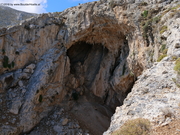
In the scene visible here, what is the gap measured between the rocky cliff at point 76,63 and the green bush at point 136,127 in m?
8.34

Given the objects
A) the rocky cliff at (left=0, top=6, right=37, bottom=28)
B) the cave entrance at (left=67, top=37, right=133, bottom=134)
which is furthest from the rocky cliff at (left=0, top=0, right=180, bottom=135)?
the rocky cliff at (left=0, top=6, right=37, bottom=28)

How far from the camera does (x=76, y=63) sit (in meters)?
→ 23.4

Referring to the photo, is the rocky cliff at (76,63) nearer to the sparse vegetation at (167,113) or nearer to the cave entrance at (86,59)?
the cave entrance at (86,59)

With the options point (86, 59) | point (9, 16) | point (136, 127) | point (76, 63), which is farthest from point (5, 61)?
point (136, 127)

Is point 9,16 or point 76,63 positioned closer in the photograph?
point 76,63

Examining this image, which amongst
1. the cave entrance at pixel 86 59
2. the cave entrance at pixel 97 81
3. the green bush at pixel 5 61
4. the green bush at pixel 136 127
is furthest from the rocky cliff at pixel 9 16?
the green bush at pixel 136 127

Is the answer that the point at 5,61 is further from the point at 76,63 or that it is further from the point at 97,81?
the point at 97,81

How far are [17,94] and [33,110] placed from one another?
103 inches

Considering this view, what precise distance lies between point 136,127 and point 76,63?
62.7ft

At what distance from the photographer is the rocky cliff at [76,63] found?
15641 mm

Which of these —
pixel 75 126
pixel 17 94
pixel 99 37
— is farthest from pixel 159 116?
pixel 99 37

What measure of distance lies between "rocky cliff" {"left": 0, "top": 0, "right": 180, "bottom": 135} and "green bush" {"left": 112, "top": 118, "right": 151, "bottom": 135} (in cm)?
834

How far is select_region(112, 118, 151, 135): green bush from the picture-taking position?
4.62 meters

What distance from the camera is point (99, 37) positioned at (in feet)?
70.6
